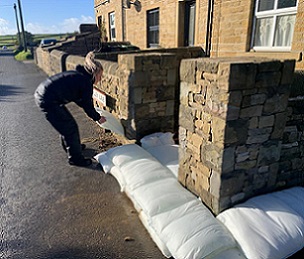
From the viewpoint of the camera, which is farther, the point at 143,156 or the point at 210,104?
the point at 143,156

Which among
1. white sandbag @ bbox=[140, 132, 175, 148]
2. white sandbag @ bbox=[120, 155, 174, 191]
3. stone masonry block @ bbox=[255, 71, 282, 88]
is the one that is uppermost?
stone masonry block @ bbox=[255, 71, 282, 88]

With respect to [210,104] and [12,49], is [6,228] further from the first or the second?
[12,49]

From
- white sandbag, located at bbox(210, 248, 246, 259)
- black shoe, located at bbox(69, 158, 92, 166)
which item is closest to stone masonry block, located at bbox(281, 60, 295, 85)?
white sandbag, located at bbox(210, 248, 246, 259)

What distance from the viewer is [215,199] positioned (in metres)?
3.04

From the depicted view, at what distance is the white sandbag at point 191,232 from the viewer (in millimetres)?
2506

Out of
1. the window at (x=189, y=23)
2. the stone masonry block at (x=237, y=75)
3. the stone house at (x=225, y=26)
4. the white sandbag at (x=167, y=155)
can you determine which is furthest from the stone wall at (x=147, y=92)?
the window at (x=189, y=23)

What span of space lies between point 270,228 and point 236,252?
0.45 metres

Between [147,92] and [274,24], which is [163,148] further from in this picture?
[274,24]

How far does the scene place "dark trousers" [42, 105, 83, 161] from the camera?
446 cm

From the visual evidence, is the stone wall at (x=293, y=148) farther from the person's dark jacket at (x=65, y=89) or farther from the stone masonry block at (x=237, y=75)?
the person's dark jacket at (x=65, y=89)

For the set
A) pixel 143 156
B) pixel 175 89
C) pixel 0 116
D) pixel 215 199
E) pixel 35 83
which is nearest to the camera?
pixel 215 199

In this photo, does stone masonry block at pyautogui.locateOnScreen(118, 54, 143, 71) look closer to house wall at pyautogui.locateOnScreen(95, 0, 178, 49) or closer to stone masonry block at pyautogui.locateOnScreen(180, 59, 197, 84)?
stone masonry block at pyautogui.locateOnScreen(180, 59, 197, 84)

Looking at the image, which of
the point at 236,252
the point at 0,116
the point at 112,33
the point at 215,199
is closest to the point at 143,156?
the point at 215,199

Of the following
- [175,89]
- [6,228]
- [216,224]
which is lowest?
[6,228]
